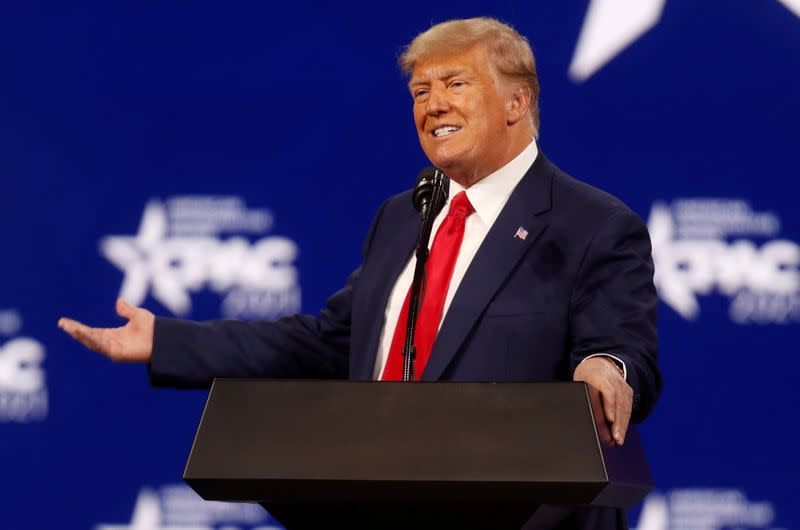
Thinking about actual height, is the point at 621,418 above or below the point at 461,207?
below

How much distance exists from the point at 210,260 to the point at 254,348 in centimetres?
128

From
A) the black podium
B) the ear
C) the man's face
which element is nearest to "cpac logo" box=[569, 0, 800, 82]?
the ear

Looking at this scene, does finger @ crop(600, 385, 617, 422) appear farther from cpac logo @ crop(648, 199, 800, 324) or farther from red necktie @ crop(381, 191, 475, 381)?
cpac logo @ crop(648, 199, 800, 324)

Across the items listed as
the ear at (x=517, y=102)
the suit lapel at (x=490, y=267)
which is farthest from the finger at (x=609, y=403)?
the ear at (x=517, y=102)

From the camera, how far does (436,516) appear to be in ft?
4.06

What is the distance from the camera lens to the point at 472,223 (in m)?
2.01

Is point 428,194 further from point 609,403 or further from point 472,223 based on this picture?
point 609,403

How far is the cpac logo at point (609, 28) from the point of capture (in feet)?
10.6

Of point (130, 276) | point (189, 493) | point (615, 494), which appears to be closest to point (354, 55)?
point (130, 276)

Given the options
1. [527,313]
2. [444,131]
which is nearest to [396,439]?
[527,313]

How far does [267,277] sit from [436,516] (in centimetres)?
208

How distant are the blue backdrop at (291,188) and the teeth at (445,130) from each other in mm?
1177

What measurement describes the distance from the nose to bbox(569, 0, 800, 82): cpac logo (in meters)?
1.27

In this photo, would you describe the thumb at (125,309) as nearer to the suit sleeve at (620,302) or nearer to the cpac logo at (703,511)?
the suit sleeve at (620,302)
